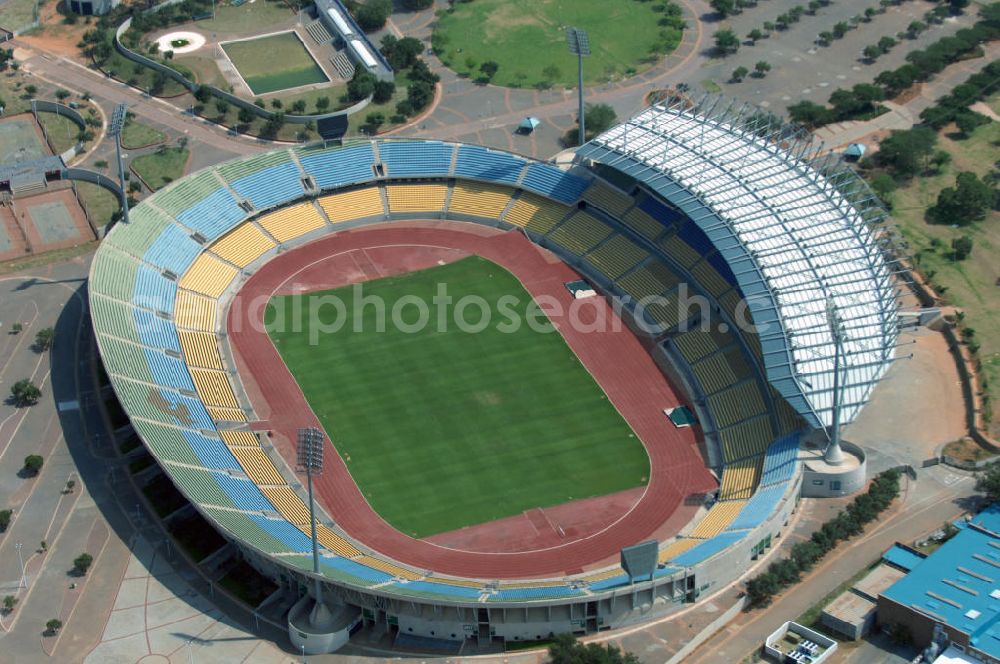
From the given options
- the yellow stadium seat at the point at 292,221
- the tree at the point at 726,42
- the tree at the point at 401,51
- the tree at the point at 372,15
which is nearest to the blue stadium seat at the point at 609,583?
the yellow stadium seat at the point at 292,221

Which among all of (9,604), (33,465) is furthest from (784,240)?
(9,604)

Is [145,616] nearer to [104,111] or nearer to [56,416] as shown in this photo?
[56,416]

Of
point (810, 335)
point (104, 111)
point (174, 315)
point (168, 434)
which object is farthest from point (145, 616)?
point (104, 111)

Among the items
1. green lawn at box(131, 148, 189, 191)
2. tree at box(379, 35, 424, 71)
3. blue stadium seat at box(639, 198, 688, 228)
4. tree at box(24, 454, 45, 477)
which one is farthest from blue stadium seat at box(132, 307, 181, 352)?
tree at box(379, 35, 424, 71)

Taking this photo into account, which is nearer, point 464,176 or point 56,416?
point 56,416

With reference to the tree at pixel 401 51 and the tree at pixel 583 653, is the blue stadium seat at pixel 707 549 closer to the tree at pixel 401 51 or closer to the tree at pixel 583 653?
the tree at pixel 583 653

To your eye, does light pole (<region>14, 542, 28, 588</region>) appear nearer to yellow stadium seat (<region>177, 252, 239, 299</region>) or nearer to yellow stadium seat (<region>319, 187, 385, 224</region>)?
yellow stadium seat (<region>177, 252, 239, 299</region>)
